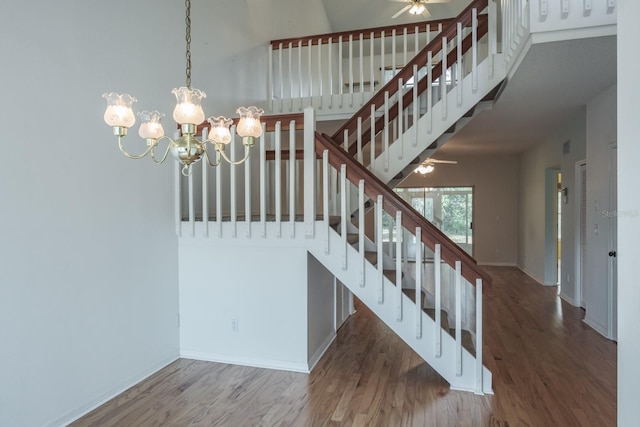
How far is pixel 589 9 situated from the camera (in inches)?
101

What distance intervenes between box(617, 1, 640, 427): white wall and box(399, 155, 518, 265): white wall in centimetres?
774

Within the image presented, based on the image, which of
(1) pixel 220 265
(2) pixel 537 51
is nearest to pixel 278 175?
(1) pixel 220 265

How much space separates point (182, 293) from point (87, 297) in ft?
3.18

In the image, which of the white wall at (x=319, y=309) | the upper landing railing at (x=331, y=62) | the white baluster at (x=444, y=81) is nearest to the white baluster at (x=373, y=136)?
the white baluster at (x=444, y=81)

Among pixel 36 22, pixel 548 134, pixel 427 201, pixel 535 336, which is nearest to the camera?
pixel 36 22

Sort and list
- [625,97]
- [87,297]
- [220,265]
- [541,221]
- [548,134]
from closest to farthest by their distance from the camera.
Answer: [625,97] → [87,297] → [220,265] → [548,134] → [541,221]

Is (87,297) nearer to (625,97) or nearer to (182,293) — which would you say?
(182,293)

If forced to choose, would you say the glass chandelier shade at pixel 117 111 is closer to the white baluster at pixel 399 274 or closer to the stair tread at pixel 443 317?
the white baluster at pixel 399 274

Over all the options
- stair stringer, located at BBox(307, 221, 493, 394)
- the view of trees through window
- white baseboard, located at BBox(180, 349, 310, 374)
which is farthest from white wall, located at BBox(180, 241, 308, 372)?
the view of trees through window

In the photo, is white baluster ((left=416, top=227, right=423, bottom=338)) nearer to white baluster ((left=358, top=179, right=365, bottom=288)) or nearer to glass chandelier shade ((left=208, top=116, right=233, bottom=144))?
white baluster ((left=358, top=179, right=365, bottom=288))

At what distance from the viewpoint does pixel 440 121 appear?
3.90 metres

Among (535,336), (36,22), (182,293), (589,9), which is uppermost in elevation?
(589,9)

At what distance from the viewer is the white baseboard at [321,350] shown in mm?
3242

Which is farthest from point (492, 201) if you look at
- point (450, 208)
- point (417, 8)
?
point (417, 8)
